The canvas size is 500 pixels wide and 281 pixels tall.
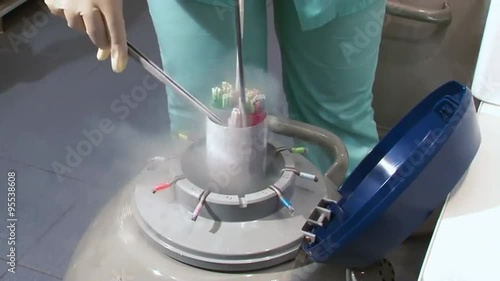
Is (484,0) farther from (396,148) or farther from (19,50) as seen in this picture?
(19,50)

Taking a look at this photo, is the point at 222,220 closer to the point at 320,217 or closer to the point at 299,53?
the point at 320,217

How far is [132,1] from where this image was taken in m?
2.12

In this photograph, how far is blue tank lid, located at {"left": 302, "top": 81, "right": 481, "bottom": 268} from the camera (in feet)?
1.78

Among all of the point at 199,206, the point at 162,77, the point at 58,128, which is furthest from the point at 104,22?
the point at 58,128

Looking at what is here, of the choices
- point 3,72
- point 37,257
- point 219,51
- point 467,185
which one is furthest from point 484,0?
point 3,72

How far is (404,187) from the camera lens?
1.78 ft

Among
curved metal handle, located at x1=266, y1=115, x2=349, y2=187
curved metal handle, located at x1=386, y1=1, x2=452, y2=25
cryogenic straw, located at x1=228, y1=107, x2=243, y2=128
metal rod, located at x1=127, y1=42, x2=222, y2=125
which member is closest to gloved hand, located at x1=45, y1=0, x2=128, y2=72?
metal rod, located at x1=127, y1=42, x2=222, y2=125

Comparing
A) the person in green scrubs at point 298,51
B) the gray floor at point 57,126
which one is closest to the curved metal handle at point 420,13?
the person in green scrubs at point 298,51

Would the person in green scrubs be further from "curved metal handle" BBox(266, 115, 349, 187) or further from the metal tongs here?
the metal tongs

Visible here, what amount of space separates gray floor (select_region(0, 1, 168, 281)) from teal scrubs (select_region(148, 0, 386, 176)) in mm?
292

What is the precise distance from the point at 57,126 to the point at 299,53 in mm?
854

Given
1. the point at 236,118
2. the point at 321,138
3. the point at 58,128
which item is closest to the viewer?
the point at 236,118

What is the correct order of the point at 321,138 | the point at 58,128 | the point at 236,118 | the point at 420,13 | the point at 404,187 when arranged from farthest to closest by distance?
the point at 58,128, the point at 420,13, the point at 321,138, the point at 236,118, the point at 404,187

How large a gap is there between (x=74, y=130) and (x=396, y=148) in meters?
1.06
